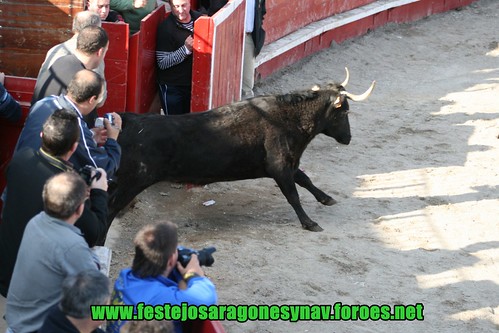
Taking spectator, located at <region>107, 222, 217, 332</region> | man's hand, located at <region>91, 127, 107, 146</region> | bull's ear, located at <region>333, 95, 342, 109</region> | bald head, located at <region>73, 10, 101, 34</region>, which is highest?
bald head, located at <region>73, 10, 101, 34</region>

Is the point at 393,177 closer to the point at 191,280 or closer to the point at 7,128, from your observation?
the point at 7,128

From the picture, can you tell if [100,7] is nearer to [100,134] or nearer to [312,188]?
[100,134]

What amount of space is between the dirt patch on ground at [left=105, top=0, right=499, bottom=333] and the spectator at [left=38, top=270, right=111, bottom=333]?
2.43 meters

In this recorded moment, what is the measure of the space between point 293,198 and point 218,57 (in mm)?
1700

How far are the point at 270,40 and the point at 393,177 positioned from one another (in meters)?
3.81

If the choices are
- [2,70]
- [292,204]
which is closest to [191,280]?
[292,204]

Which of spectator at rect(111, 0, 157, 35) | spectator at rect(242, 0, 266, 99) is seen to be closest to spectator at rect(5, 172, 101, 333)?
spectator at rect(111, 0, 157, 35)

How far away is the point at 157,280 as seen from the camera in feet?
13.5

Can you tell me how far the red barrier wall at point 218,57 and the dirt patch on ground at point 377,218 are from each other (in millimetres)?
909

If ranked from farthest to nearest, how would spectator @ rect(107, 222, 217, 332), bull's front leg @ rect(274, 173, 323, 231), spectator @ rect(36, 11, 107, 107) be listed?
bull's front leg @ rect(274, 173, 323, 231) → spectator @ rect(36, 11, 107, 107) → spectator @ rect(107, 222, 217, 332)

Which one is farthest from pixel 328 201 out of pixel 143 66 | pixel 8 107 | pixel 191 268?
pixel 191 268

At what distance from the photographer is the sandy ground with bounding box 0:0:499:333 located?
687 cm

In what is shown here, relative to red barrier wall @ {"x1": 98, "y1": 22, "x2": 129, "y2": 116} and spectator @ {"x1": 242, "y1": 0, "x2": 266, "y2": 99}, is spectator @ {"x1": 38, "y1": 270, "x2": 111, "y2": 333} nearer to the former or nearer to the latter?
red barrier wall @ {"x1": 98, "y1": 22, "x2": 129, "y2": 116}

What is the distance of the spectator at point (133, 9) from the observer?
327 inches
